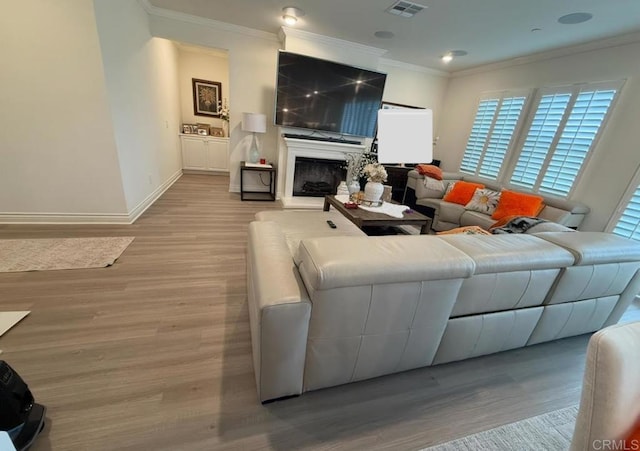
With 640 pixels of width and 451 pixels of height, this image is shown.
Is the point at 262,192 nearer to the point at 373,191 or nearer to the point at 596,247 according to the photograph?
the point at 373,191

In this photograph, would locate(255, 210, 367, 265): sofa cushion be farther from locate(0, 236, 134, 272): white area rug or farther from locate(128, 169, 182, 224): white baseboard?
locate(128, 169, 182, 224): white baseboard

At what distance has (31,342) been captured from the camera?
1.40m

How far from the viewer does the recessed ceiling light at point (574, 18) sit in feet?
7.88

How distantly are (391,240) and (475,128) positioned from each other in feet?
14.1

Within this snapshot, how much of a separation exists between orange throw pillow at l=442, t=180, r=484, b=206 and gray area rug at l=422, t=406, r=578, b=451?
279cm

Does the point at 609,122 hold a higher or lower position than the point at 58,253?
higher

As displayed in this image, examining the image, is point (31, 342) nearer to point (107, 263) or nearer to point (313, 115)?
point (107, 263)

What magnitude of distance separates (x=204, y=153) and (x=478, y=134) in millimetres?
5398

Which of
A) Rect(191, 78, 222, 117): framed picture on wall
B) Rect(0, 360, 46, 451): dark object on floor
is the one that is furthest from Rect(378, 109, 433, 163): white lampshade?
Rect(191, 78, 222, 117): framed picture on wall

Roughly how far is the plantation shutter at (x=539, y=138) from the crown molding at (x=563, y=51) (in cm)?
49

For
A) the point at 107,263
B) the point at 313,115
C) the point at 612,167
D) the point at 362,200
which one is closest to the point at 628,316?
the point at 612,167

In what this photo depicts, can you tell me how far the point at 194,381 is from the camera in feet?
4.22

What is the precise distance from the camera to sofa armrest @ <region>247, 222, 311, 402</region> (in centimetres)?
100

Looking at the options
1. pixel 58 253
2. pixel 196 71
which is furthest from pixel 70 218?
pixel 196 71
